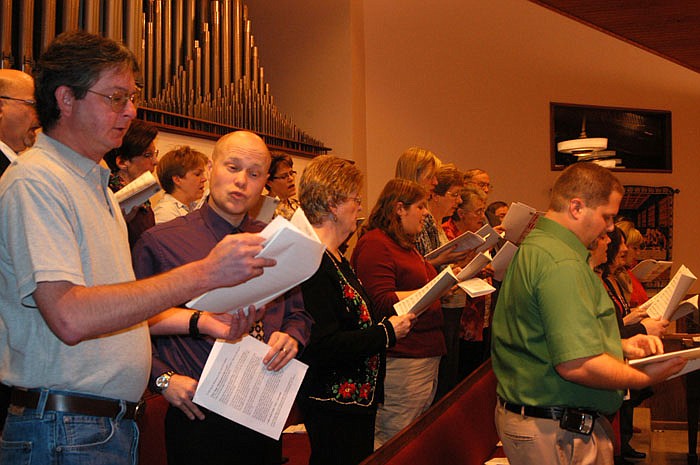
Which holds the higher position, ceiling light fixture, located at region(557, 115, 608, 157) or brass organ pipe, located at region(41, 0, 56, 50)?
brass organ pipe, located at region(41, 0, 56, 50)

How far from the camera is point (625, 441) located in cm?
565

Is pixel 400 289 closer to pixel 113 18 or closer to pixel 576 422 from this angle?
pixel 576 422

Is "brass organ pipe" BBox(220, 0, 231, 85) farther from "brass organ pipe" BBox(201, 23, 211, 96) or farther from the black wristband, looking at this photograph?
the black wristband

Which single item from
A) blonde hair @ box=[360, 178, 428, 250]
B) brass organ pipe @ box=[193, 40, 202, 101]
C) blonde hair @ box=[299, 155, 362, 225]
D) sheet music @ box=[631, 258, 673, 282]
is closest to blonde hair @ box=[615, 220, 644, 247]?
sheet music @ box=[631, 258, 673, 282]

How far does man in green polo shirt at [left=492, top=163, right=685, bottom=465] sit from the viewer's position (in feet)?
8.23

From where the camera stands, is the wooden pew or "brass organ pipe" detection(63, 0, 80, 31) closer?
the wooden pew

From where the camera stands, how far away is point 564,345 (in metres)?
2.49

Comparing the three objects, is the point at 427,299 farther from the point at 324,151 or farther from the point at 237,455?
the point at 324,151

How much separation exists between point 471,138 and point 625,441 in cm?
465

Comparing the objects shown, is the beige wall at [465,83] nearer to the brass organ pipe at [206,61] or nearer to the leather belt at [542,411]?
the brass organ pipe at [206,61]

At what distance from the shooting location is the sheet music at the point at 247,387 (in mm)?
2133

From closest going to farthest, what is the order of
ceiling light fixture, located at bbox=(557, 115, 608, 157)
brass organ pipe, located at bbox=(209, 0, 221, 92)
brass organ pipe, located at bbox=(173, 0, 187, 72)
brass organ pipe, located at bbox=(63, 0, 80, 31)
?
brass organ pipe, located at bbox=(63, 0, 80, 31) < brass organ pipe, located at bbox=(173, 0, 187, 72) < brass organ pipe, located at bbox=(209, 0, 221, 92) < ceiling light fixture, located at bbox=(557, 115, 608, 157)

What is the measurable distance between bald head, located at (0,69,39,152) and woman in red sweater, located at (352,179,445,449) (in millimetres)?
1564

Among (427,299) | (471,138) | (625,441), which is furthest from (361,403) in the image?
(471,138)
